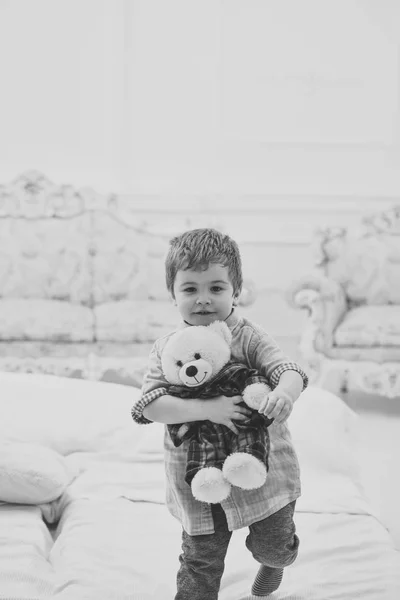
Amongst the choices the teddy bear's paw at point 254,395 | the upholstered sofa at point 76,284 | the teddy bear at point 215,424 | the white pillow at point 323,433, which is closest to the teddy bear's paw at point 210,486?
the teddy bear at point 215,424

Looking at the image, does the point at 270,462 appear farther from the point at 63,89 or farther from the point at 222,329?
the point at 63,89

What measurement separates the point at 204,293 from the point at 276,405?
21 centimetres

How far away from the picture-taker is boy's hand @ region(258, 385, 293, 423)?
1.05 m

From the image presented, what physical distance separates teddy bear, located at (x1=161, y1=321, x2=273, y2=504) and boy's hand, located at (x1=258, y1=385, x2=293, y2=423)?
26 mm

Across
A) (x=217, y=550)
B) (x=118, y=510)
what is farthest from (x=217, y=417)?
(x=118, y=510)

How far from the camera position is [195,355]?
1.10 meters

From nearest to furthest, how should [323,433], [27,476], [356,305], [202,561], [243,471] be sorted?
1. [243,471]
2. [202,561]
3. [27,476]
4. [323,433]
5. [356,305]

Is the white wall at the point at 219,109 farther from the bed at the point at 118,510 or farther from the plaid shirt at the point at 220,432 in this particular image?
the plaid shirt at the point at 220,432

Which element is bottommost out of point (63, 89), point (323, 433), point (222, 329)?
point (323, 433)

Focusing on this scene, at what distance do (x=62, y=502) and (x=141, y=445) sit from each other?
1.25 ft

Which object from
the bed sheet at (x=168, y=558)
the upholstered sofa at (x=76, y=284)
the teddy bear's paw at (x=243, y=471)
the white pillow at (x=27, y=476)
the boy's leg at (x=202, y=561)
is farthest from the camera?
the upholstered sofa at (x=76, y=284)

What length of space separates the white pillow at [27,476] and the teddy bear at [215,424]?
541 mm

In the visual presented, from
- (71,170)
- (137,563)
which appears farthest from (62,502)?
(71,170)

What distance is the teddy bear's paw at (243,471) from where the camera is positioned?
1041 mm
